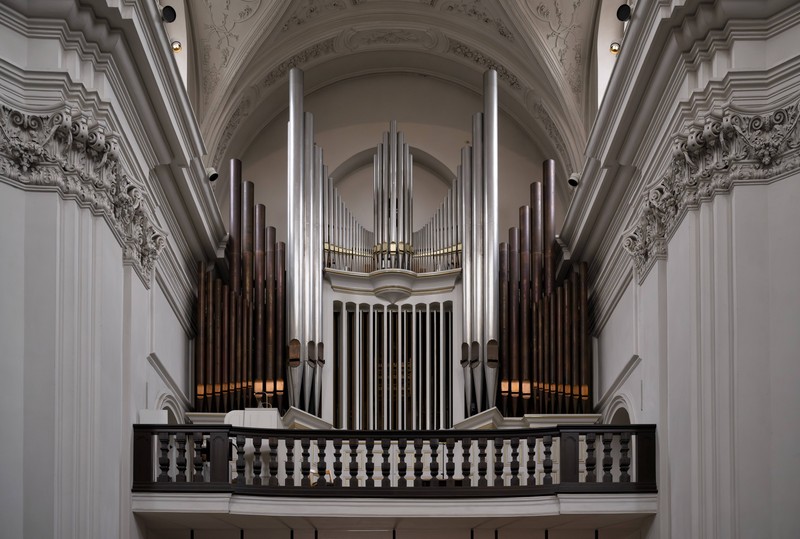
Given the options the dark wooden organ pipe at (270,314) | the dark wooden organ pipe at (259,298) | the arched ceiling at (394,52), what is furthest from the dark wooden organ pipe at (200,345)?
the arched ceiling at (394,52)

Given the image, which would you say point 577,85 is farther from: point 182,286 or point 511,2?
point 182,286

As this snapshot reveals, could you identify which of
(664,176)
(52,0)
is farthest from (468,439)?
(52,0)

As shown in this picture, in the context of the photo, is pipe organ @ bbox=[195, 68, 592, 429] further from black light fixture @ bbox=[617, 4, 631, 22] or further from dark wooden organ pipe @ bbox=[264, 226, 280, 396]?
black light fixture @ bbox=[617, 4, 631, 22]

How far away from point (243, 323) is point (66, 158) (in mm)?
6643

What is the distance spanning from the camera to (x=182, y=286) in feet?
65.2

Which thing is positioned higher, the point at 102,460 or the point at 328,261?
the point at 328,261

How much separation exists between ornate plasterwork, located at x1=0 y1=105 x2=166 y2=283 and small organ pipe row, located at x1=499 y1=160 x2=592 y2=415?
6.63 meters

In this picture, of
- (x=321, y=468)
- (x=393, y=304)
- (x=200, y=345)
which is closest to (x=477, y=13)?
(x=393, y=304)

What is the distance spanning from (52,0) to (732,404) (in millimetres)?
6846

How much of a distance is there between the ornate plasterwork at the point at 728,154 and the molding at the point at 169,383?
5933 millimetres

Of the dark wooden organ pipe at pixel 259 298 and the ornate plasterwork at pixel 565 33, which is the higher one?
the ornate plasterwork at pixel 565 33

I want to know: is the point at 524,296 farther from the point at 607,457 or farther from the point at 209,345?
the point at 607,457

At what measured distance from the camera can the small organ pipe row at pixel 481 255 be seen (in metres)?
20.2

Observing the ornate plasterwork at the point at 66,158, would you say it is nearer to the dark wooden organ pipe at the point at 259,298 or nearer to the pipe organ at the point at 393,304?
the dark wooden organ pipe at the point at 259,298
